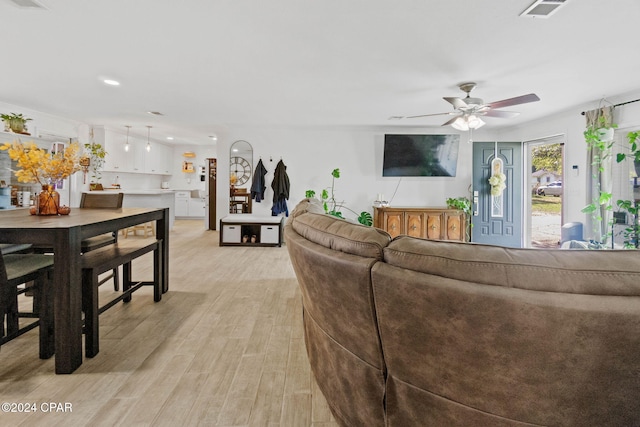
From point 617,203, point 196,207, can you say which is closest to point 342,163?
point 617,203

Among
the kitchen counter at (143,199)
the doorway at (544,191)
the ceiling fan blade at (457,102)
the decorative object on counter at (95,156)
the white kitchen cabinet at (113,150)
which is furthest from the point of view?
the kitchen counter at (143,199)

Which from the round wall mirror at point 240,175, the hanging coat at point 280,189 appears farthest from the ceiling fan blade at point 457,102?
the round wall mirror at point 240,175

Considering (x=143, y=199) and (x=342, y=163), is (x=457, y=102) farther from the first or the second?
(x=143, y=199)

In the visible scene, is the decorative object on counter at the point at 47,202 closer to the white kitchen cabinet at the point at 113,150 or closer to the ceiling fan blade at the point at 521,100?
the ceiling fan blade at the point at 521,100

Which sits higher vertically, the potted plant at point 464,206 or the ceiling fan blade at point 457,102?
the ceiling fan blade at point 457,102

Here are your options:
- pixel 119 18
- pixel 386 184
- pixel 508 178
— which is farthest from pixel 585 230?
pixel 119 18

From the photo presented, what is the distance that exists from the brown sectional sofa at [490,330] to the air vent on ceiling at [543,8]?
2009 millimetres

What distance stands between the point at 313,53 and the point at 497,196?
4.80 m

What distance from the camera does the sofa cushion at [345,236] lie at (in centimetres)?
111

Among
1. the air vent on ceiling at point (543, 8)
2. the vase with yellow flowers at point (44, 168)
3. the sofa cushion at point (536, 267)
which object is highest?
the air vent on ceiling at point (543, 8)

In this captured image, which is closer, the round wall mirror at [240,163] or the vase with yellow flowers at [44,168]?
the vase with yellow flowers at [44,168]

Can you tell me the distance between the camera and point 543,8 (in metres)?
2.18

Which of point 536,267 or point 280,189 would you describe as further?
point 280,189

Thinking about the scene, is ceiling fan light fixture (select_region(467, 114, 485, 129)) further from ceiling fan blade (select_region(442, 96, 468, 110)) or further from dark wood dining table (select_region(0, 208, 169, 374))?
dark wood dining table (select_region(0, 208, 169, 374))
